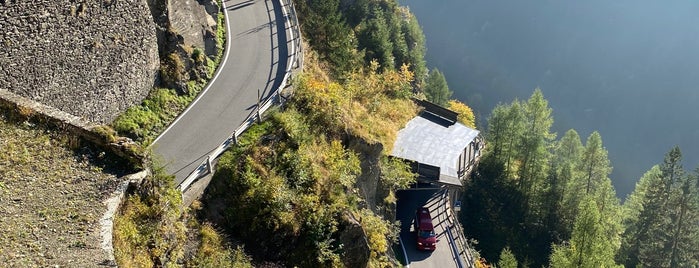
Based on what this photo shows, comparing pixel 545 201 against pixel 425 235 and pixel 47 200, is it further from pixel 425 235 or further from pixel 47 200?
pixel 47 200

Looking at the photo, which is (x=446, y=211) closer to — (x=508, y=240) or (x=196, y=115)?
(x=508, y=240)

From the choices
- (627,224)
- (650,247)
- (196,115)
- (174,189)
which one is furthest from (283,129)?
(627,224)

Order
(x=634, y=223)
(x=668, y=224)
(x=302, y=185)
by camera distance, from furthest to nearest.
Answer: (x=634, y=223), (x=668, y=224), (x=302, y=185)

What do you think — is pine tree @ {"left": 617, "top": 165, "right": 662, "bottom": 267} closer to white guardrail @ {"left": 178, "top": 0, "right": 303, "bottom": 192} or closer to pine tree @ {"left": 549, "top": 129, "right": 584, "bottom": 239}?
pine tree @ {"left": 549, "top": 129, "right": 584, "bottom": 239}

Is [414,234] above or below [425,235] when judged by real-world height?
below

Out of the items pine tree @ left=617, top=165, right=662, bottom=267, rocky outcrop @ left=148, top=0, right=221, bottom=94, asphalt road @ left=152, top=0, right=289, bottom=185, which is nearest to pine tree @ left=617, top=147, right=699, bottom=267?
pine tree @ left=617, top=165, right=662, bottom=267

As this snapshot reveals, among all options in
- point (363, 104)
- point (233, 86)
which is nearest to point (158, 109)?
point (233, 86)

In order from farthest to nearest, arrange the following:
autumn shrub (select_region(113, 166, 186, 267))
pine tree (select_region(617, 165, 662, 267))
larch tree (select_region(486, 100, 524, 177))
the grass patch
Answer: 1. pine tree (select_region(617, 165, 662, 267))
2. larch tree (select_region(486, 100, 524, 177))
3. the grass patch
4. autumn shrub (select_region(113, 166, 186, 267))
